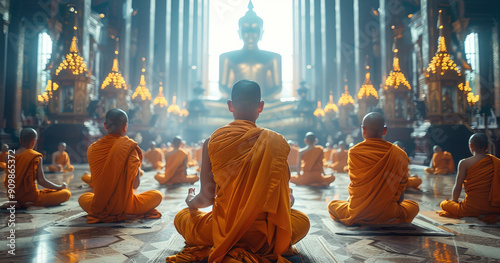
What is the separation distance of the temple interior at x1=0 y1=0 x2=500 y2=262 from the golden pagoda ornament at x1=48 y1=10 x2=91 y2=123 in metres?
0.03

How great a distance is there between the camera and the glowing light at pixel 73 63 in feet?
30.0

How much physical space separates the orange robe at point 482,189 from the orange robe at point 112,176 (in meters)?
2.99

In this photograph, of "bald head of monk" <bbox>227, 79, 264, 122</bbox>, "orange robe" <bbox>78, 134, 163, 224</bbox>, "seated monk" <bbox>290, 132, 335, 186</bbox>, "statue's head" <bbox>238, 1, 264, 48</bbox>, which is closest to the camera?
"bald head of monk" <bbox>227, 79, 264, 122</bbox>

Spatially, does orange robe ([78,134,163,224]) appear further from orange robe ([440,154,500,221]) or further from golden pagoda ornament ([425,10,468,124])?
golden pagoda ornament ([425,10,468,124])

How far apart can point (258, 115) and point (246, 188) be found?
0.36 meters

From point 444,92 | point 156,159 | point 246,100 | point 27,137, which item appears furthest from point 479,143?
point 156,159

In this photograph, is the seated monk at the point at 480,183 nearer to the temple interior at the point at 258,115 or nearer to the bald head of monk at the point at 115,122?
the temple interior at the point at 258,115


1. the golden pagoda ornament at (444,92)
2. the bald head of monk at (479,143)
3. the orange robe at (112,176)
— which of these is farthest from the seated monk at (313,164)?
the golden pagoda ornament at (444,92)

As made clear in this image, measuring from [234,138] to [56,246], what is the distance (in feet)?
4.77

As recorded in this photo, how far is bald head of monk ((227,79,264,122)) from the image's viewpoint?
1698 millimetres

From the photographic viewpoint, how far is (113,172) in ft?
8.76

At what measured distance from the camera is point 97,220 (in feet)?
8.80

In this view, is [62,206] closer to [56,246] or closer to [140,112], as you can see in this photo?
[56,246]

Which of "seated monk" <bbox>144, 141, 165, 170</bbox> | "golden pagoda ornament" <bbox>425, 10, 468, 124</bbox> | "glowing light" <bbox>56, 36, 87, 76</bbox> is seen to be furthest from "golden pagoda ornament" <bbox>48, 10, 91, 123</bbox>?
"golden pagoda ornament" <bbox>425, 10, 468, 124</bbox>
